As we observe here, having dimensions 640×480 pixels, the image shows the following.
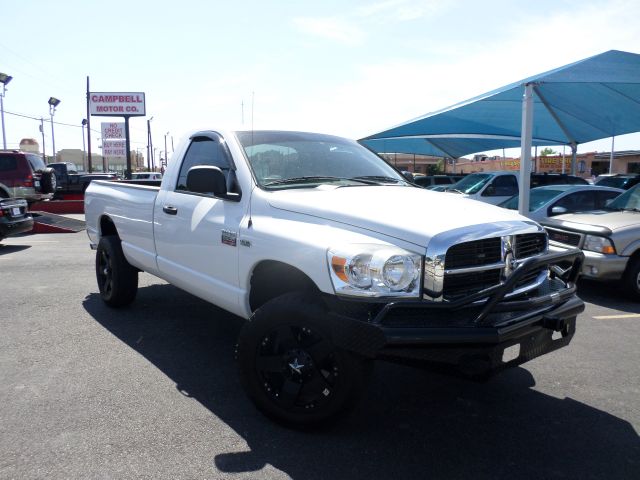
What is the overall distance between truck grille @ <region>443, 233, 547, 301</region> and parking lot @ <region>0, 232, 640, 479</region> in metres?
0.94

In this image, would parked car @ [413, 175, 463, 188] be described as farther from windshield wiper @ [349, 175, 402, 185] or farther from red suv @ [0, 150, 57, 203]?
windshield wiper @ [349, 175, 402, 185]

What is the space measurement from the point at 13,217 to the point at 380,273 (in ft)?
33.6

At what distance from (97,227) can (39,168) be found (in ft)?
43.9

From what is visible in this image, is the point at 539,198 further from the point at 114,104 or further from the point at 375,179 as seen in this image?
the point at 114,104

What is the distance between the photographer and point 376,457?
9.70 feet

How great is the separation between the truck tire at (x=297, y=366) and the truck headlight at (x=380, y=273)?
10.6 inches

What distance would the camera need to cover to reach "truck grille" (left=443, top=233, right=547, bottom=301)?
2.88m

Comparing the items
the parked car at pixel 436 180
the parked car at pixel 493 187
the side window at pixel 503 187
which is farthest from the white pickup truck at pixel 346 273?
the parked car at pixel 436 180

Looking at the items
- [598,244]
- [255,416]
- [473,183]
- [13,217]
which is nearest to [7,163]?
[13,217]

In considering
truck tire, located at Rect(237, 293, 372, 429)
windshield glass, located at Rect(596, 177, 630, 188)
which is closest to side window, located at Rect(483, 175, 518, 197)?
windshield glass, located at Rect(596, 177, 630, 188)

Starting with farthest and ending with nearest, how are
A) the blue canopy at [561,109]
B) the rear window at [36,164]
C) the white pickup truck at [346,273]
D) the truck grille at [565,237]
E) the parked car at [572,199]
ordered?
1. the rear window at [36,164]
2. the blue canopy at [561,109]
3. the parked car at [572,199]
4. the truck grille at [565,237]
5. the white pickup truck at [346,273]

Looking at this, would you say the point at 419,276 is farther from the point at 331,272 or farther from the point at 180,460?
the point at 180,460

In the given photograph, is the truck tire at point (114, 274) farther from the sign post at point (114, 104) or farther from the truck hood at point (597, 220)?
the sign post at point (114, 104)

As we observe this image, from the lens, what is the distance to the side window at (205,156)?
4.22m
